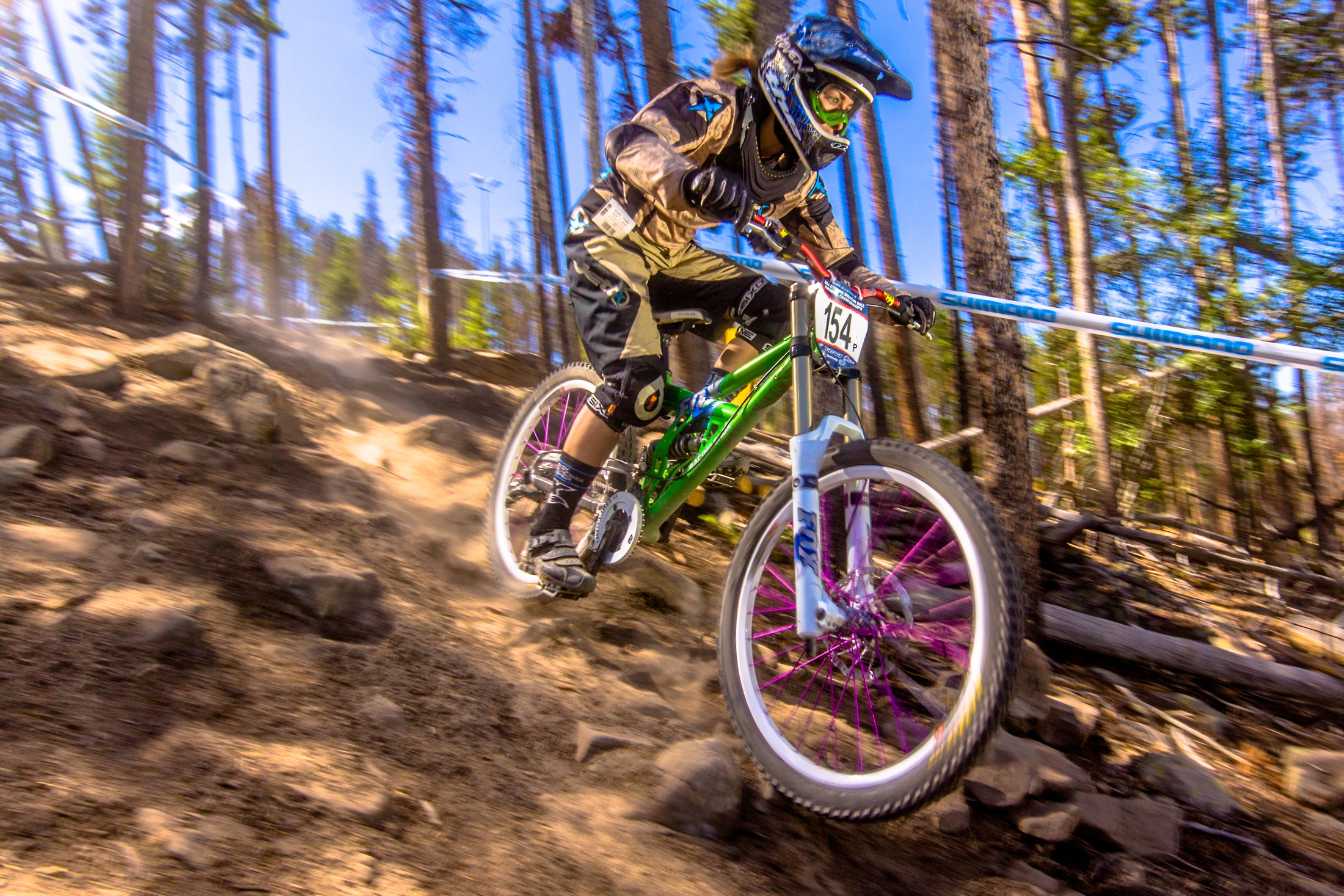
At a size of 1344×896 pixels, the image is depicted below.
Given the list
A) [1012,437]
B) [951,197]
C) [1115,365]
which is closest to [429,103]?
[951,197]

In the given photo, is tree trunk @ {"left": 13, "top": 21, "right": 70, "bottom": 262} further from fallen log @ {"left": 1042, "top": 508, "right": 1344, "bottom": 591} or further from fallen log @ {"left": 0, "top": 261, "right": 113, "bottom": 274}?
fallen log @ {"left": 1042, "top": 508, "right": 1344, "bottom": 591}

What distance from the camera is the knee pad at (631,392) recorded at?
9.05ft

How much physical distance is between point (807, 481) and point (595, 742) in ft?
3.15

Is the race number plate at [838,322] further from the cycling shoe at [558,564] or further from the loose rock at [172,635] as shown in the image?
the loose rock at [172,635]

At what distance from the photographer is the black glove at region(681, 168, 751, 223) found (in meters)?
2.19

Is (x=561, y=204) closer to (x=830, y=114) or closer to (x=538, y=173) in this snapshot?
(x=538, y=173)

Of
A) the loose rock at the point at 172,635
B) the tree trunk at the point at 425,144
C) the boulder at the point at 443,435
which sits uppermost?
the tree trunk at the point at 425,144

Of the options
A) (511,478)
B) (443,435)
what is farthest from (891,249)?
(511,478)

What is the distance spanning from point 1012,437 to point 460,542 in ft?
9.70

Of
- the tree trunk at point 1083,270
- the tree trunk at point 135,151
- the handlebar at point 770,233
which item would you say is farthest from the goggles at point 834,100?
the tree trunk at point 1083,270

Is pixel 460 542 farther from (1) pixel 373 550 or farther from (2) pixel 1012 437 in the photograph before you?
(2) pixel 1012 437

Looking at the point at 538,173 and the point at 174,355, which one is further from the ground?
the point at 538,173

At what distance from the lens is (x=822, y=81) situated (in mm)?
2334

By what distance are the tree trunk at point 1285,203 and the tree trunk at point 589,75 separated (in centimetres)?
905
